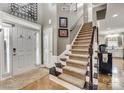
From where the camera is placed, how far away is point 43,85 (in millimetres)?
3215

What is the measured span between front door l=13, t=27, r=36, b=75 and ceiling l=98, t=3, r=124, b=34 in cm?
137

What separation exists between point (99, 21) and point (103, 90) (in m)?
1.27

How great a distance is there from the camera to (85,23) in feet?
10.1

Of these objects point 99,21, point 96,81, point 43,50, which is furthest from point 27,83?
point 99,21

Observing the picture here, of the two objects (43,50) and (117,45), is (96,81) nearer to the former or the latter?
(117,45)

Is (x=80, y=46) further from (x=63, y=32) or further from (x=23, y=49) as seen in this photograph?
(x=23, y=49)

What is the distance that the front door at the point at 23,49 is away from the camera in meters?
3.09

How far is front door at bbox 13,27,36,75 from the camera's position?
3092mm

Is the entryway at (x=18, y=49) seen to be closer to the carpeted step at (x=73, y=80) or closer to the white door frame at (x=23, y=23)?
the white door frame at (x=23, y=23)

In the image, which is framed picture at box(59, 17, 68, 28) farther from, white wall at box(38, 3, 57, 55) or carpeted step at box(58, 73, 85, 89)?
carpeted step at box(58, 73, 85, 89)

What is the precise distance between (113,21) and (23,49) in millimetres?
1796

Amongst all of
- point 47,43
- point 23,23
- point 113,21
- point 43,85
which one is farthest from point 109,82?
point 23,23

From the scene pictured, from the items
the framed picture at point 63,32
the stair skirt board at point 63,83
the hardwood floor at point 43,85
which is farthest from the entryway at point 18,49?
the stair skirt board at point 63,83

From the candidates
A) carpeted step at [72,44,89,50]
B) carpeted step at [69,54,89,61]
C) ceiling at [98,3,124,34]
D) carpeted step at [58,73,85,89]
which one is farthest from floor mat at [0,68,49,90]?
ceiling at [98,3,124,34]
